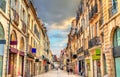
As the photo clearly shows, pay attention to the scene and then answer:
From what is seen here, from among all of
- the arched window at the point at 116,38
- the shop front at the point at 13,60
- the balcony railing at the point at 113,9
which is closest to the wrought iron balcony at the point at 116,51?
the arched window at the point at 116,38

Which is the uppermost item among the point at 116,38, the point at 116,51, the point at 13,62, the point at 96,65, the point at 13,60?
the point at 116,38

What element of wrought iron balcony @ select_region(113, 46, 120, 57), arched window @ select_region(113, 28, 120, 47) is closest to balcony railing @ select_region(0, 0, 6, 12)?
arched window @ select_region(113, 28, 120, 47)

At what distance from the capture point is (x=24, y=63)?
29578 millimetres

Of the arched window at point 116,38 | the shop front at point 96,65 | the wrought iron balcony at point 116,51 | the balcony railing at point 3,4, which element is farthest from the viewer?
the shop front at point 96,65

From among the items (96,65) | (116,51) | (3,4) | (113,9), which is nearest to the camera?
(3,4)

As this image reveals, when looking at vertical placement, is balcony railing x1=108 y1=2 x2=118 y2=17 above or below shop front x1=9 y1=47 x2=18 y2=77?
above

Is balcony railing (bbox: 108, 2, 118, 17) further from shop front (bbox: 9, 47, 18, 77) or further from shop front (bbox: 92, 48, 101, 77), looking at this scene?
shop front (bbox: 9, 47, 18, 77)

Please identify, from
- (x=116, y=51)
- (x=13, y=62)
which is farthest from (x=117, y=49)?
(x=13, y=62)

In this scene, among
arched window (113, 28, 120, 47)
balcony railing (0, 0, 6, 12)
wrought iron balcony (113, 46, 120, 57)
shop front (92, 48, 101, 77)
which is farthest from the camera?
shop front (92, 48, 101, 77)

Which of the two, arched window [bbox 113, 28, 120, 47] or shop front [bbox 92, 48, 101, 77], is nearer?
arched window [bbox 113, 28, 120, 47]

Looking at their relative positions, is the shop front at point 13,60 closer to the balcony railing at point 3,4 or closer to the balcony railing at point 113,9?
the balcony railing at point 3,4

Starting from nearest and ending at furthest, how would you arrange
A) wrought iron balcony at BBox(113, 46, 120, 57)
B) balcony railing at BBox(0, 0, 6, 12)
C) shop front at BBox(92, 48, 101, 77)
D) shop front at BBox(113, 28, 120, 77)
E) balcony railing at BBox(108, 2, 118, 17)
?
balcony railing at BBox(0, 0, 6, 12) < wrought iron balcony at BBox(113, 46, 120, 57) < shop front at BBox(113, 28, 120, 77) < balcony railing at BBox(108, 2, 118, 17) < shop front at BBox(92, 48, 101, 77)

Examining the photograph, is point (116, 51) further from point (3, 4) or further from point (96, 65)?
point (96, 65)

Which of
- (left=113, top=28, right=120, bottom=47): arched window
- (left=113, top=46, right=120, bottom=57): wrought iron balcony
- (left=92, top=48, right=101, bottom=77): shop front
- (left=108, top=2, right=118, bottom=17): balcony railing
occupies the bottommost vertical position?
(left=92, top=48, right=101, bottom=77): shop front
